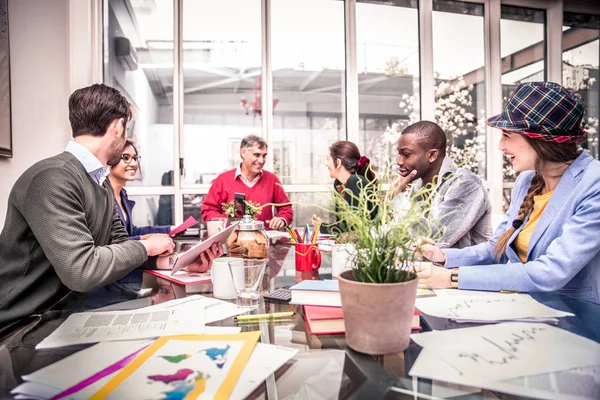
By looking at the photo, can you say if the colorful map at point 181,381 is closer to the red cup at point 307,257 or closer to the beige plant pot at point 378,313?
the beige plant pot at point 378,313

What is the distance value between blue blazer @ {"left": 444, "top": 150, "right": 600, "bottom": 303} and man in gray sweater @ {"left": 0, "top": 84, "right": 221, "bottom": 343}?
0.94m

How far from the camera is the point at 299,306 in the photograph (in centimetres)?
103

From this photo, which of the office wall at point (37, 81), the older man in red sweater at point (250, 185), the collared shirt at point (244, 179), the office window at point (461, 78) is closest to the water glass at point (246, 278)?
the office wall at point (37, 81)

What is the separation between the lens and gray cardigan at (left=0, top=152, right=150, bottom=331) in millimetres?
1087

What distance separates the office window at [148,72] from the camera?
3.90 metres

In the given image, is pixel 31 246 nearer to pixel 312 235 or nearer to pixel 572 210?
pixel 312 235

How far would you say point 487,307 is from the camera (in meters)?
0.97

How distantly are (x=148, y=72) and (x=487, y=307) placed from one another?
3.95 metres

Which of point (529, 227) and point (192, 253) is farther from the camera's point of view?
point (529, 227)

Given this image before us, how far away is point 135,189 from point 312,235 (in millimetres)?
2734

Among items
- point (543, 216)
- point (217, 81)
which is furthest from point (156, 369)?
point (217, 81)

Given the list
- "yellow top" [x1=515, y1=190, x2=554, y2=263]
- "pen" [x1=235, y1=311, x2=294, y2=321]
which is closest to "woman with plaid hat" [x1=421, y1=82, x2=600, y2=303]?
"yellow top" [x1=515, y1=190, x2=554, y2=263]

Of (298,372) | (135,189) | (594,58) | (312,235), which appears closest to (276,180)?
(135,189)

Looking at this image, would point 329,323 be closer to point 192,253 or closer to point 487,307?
point 487,307
